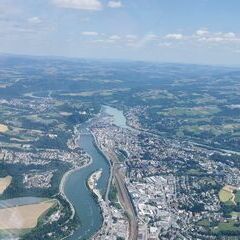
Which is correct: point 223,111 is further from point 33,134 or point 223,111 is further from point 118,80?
point 118,80

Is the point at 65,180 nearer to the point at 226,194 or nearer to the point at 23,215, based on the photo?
the point at 23,215

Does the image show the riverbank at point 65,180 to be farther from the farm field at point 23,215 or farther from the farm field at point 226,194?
the farm field at point 226,194

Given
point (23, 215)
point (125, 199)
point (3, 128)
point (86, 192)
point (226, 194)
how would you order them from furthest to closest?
point (3, 128) → point (226, 194) → point (86, 192) → point (125, 199) → point (23, 215)

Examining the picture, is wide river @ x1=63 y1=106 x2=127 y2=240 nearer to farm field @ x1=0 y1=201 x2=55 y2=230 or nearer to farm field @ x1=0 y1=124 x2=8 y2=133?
farm field @ x1=0 y1=201 x2=55 y2=230

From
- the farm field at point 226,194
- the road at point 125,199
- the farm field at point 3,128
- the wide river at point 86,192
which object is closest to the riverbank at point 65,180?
the wide river at point 86,192

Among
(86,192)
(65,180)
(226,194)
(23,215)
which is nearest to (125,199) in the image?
(86,192)

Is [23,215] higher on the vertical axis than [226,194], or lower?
higher

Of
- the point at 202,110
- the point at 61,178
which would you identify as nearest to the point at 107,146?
the point at 61,178

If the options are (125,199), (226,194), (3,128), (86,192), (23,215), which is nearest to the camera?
(23,215)
